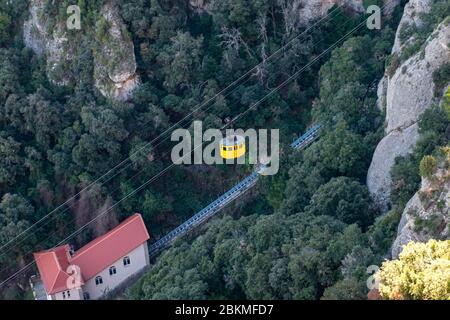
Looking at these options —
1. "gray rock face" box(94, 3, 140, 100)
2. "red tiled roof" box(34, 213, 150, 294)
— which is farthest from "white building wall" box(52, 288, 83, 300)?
"gray rock face" box(94, 3, 140, 100)

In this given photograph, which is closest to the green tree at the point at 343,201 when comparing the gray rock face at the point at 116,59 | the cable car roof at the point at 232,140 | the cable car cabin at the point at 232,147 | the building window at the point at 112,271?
the cable car cabin at the point at 232,147

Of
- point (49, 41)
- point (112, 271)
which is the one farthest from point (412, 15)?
point (49, 41)

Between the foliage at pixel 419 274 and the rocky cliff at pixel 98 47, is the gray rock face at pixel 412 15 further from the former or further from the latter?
the foliage at pixel 419 274

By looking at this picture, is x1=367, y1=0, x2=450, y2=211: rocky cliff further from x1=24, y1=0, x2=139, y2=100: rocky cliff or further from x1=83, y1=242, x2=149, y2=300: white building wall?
x1=24, y1=0, x2=139, y2=100: rocky cliff

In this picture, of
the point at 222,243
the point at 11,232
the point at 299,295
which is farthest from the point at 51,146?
the point at 299,295

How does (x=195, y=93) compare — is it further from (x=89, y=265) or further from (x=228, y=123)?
(x=89, y=265)

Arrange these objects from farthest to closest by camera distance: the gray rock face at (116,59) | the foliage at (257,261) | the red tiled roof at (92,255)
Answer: the gray rock face at (116,59) < the red tiled roof at (92,255) < the foliage at (257,261)
